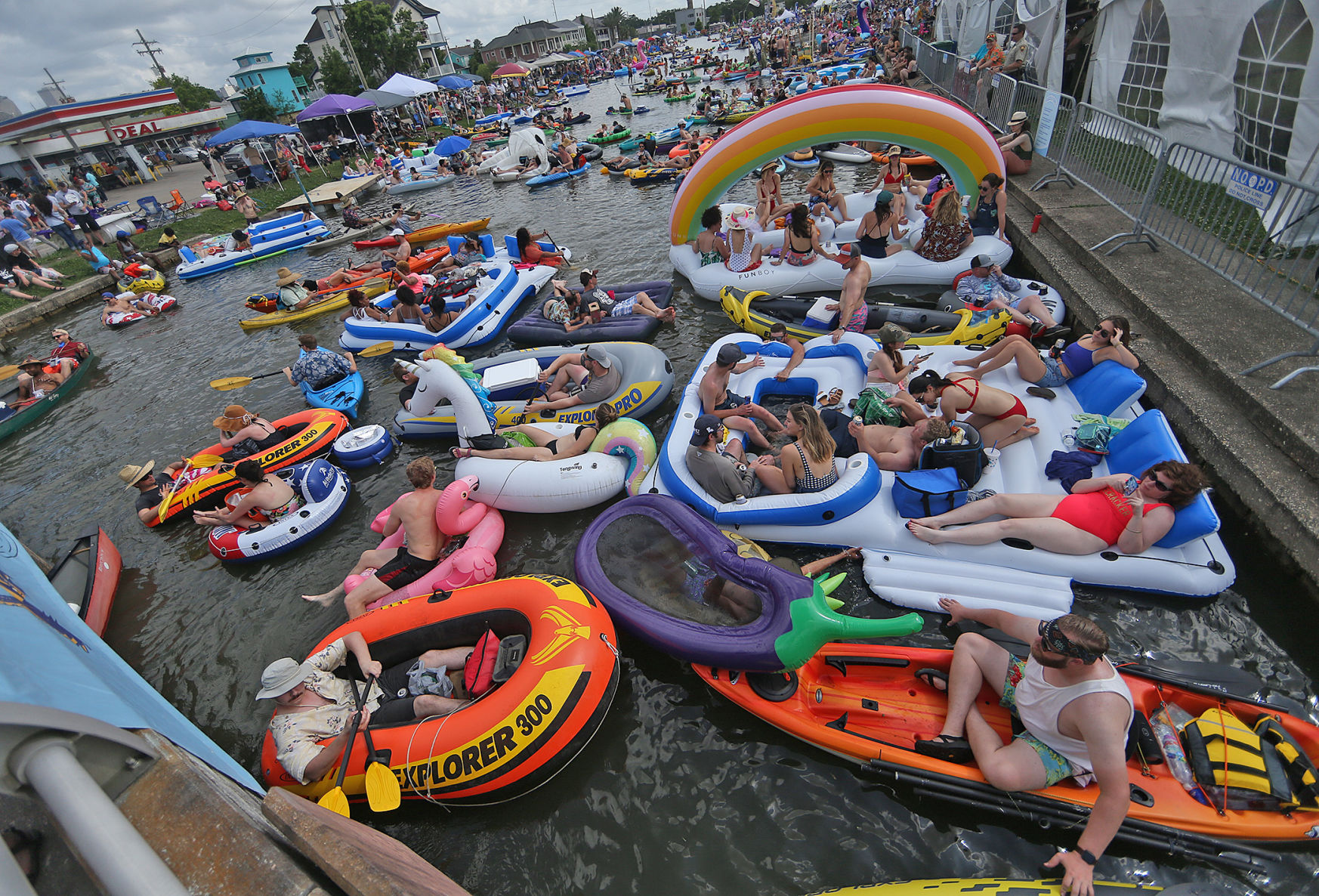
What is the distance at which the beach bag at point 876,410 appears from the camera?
A: 5.64 metres

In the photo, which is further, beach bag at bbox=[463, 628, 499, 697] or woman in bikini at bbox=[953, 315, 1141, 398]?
woman in bikini at bbox=[953, 315, 1141, 398]

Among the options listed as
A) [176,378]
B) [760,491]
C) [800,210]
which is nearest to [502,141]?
[176,378]

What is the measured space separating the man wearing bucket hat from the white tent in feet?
90.7

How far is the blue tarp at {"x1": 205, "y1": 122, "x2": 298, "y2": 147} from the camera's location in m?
20.6

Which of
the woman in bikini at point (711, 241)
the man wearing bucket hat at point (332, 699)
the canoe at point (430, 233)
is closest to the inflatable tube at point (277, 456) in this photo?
the man wearing bucket hat at point (332, 699)

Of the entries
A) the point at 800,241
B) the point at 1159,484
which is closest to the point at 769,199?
the point at 800,241

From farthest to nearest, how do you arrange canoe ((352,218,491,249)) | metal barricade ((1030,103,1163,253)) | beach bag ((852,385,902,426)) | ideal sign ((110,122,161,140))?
ideal sign ((110,122,161,140))
canoe ((352,218,491,249))
metal barricade ((1030,103,1163,253))
beach bag ((852,385,902,426))

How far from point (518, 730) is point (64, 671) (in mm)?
2598

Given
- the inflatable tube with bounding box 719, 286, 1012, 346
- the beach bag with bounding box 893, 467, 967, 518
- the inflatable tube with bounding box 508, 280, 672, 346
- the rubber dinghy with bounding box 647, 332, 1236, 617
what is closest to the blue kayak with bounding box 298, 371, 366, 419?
the inflatable tube with bounding box 508, 280, 672, 346

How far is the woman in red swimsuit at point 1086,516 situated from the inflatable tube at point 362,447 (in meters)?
6.71

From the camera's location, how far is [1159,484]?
4.06 metres

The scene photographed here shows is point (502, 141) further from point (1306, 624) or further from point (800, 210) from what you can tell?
point (1306, 624)

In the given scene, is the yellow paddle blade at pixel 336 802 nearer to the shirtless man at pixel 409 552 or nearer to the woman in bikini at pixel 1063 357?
the shirtless man at pixel 409 552

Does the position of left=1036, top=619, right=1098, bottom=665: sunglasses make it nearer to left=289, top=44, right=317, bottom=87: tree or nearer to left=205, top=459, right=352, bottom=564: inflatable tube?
left=205, top=459, right=352, bottom=564: inflatable tube
